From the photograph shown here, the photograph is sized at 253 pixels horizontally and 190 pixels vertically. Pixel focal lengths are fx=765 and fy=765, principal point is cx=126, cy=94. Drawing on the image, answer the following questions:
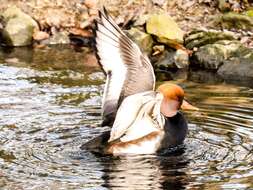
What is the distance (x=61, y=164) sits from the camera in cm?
791

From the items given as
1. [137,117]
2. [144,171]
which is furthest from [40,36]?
[144,171]

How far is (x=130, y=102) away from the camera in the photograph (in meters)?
7.95

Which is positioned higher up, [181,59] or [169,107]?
[169,107]

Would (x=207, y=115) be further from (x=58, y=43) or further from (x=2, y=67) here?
(x=58, y=43)

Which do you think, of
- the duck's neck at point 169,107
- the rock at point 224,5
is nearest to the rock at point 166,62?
the rock at point 224,5

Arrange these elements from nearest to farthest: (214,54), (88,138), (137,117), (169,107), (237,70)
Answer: (137,117) → (169,107) → (88,138) → (237,70) → (214,54)

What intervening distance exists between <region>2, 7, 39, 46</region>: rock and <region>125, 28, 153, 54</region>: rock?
2584 millimetres

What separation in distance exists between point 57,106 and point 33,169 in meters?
3.25

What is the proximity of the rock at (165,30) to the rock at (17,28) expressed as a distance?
2821 mm

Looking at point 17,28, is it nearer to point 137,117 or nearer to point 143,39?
point 143,39

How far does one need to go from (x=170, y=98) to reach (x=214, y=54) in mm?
6129

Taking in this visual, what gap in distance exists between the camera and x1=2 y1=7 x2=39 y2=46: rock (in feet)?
54.6

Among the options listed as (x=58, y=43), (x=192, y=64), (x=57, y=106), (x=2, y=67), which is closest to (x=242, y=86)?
(x=192, y=64)

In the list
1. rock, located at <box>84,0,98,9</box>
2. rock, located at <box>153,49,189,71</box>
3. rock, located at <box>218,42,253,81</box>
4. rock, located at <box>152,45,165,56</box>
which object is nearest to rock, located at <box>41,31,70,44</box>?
rock, located at <box>84,0,98,9</box>
